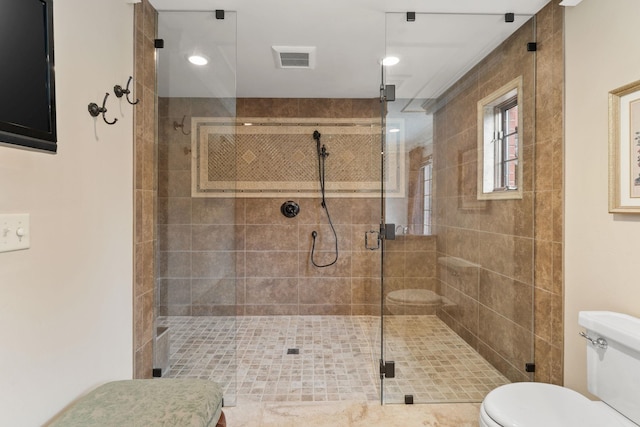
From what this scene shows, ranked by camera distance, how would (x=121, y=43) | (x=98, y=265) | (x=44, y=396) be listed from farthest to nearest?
(x=121, y=43), (x=98, y=265), (x=44, y=396)

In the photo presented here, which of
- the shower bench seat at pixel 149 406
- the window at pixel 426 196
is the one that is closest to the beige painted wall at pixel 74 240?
the shower bench seat at pixel 149 406

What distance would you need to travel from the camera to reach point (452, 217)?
2.27 metres

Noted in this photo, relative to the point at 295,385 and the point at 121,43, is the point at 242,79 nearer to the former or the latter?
the point at 121,43

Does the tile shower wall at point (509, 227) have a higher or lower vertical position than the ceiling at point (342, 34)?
lower

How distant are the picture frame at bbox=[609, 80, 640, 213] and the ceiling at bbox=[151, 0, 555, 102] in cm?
82

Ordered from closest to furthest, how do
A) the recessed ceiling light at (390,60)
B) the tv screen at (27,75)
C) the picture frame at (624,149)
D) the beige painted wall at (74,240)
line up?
the tv screen at (27,75)
the beige painted wall at (74,240)
the picture frame at (624,149)
the recessed ceiling light at (390,60)

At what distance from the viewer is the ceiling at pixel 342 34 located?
1.88 metres

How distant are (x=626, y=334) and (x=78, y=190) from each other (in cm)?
240

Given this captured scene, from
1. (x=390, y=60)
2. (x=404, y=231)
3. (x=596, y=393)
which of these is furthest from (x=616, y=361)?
(x=390, y=60)

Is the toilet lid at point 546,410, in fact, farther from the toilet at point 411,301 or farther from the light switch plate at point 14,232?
the light switch plate at point 14,232

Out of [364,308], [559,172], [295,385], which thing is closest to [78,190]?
[295,385]

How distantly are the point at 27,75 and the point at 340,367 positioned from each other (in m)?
2.39

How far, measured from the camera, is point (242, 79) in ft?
9.69

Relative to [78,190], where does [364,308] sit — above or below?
below
